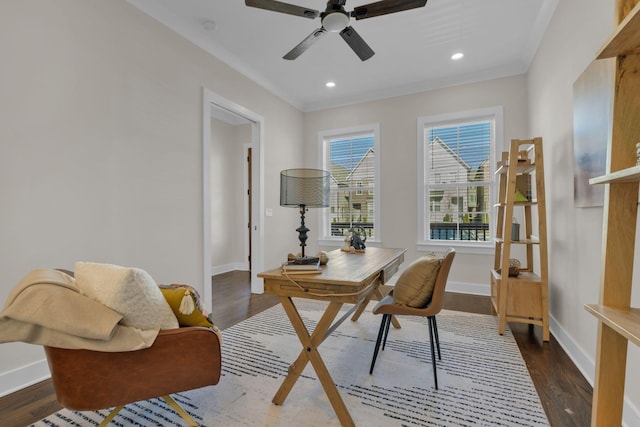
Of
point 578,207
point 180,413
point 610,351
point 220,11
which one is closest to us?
point 610,351

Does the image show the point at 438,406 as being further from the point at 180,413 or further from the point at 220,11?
the point at 220,11

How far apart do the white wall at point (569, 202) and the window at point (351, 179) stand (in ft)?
7.28

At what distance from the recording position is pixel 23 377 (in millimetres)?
1888

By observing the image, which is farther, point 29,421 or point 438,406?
point 438,406

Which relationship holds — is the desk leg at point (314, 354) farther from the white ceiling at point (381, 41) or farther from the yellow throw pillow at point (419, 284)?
the white ceiling at point (381, 41)

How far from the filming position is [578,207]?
2.16 metres

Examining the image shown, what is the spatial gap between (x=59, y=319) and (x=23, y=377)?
1319mm

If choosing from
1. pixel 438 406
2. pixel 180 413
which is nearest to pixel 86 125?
pixel 180 413

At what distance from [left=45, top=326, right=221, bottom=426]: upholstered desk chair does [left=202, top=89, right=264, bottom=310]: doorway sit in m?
1.89

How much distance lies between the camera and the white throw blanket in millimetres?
1127

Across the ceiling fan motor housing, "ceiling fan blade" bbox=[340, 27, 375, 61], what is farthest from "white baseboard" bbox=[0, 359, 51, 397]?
"ceiling fan blade" bbox=[340, 27, 375, 61]

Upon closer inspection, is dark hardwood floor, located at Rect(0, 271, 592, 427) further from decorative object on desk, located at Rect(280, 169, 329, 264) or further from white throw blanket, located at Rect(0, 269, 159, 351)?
decorative object on desk, located at Rect(280, 169, 329, 264)

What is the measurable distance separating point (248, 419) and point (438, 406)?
1.06m

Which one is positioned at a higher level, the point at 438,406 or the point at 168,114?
the point at 168,114
